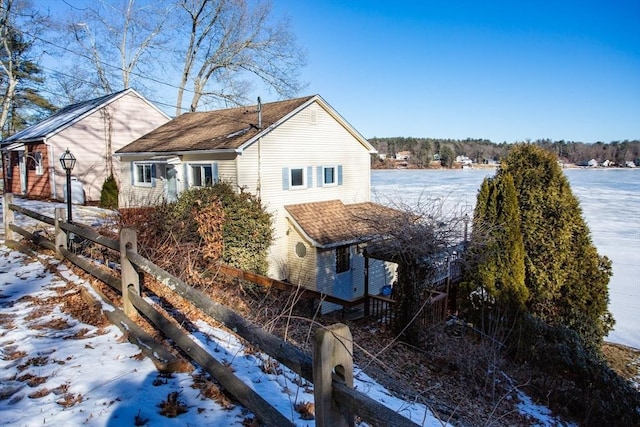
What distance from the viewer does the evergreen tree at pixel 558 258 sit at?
36.1 ft

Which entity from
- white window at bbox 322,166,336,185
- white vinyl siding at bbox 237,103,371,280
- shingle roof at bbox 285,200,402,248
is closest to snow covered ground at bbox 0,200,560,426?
shingle roof at bbox 285,200,402,248

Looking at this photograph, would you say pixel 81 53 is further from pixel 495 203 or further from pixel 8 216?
pixel 495 203

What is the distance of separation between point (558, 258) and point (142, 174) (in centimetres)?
1866

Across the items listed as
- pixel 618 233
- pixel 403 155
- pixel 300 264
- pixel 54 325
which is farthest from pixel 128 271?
pixel 403 155

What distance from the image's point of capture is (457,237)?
10.4 metres

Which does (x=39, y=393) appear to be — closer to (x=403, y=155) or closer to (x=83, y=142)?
(x=83, y=142)

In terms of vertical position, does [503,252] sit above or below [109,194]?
below

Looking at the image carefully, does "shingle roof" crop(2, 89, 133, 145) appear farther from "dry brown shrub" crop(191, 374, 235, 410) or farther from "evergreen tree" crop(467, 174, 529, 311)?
"dry brown shrub" crop(191, 374, 235, 410)

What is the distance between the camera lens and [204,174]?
1730 centimetres

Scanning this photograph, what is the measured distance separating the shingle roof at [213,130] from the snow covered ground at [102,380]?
10797mm

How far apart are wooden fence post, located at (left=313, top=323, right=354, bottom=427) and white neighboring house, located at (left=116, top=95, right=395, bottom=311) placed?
12.8m

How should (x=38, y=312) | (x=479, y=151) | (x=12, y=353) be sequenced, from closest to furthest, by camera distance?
(x=12, y=353) < (x=38, y=312) < (x=479, y=151)

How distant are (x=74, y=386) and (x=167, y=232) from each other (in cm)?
569

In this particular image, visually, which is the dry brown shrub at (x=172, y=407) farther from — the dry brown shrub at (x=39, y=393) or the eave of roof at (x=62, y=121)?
the eave of roof at (x=62, y=121)
